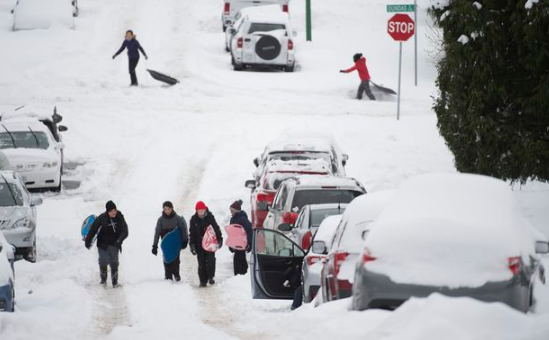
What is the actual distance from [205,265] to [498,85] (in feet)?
19.0

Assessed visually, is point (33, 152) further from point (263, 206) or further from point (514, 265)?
point (514, 265)

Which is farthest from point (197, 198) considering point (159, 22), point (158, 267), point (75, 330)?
point (159, 22)

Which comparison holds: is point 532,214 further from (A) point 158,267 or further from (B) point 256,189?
(A) point 158,267

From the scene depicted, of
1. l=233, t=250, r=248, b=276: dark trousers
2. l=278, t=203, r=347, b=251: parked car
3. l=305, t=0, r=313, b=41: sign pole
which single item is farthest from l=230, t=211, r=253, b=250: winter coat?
l=305, t=0, r=313, b=41: sign pole

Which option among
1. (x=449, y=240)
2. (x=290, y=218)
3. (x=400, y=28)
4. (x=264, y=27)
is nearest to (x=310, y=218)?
(x=290, y=218)

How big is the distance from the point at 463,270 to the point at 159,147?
19982 millimetres

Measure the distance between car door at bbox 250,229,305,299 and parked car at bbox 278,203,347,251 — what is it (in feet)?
4.35

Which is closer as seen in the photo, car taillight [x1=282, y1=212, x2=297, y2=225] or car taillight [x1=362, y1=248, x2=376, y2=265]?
car taillight [x1=362, y1=248, x2=376, y2=265]

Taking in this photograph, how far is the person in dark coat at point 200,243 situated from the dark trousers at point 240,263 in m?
0.33

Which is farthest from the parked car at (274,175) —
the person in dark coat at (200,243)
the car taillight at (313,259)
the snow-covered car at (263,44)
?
the snow-covered car at (263,44)

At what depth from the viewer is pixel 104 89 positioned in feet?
113

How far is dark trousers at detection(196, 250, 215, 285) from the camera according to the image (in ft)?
57.9

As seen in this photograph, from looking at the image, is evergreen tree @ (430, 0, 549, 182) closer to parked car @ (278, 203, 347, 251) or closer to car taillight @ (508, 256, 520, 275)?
parked car @ (278, 203, 347, 251)

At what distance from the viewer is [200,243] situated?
18.0 m
